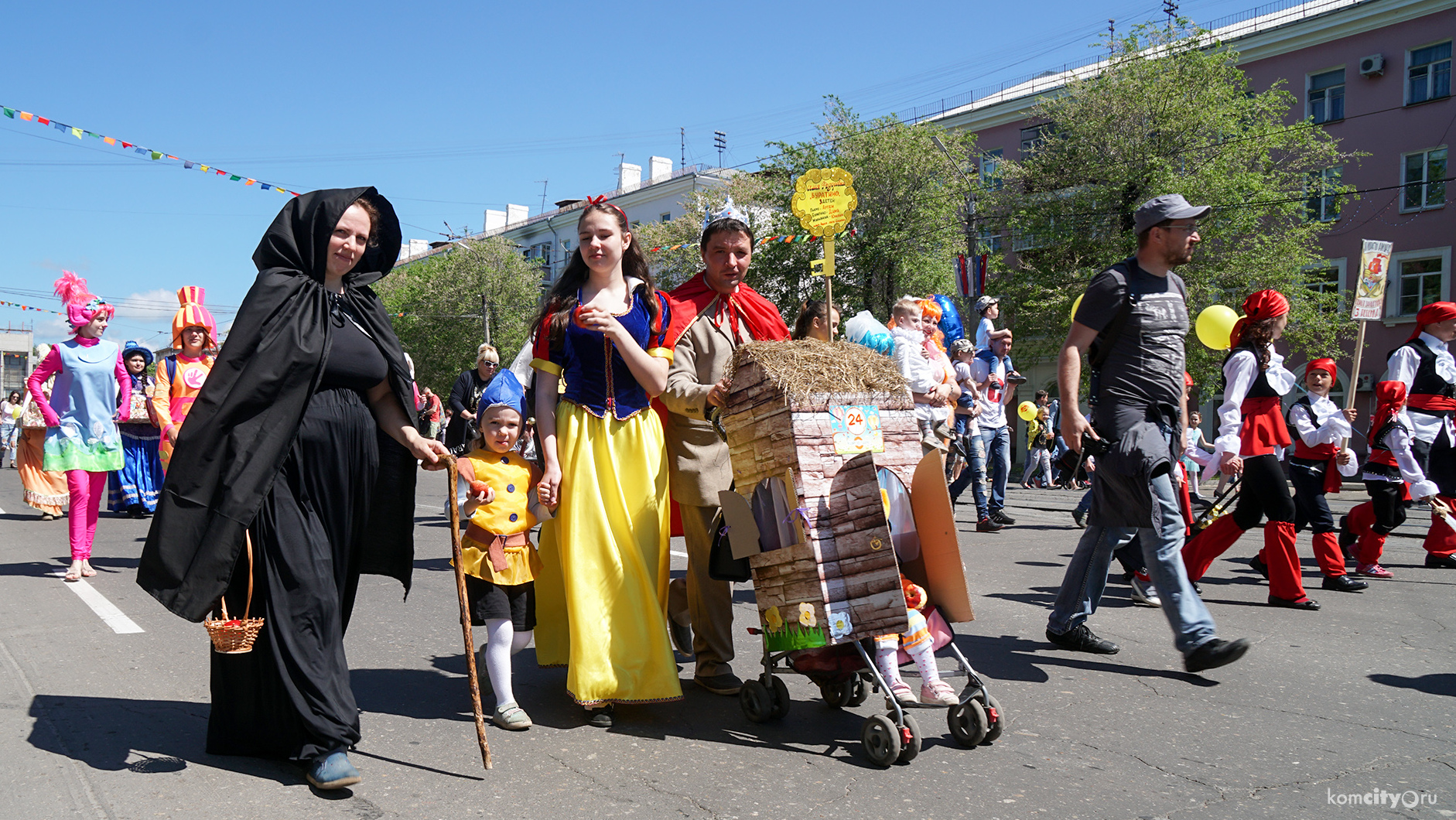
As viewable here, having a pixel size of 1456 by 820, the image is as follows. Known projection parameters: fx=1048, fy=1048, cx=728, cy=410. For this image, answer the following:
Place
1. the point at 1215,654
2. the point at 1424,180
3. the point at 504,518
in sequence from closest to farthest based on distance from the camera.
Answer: the point at 504,518 < the point at 1215,654 < the point at 1424,180

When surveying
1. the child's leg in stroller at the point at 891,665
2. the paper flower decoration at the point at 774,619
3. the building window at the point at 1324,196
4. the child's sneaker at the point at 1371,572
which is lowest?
the child's sneaker at the point at 1371,572

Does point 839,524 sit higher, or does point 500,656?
point 839,524

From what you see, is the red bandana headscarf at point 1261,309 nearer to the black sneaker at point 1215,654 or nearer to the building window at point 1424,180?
the black sneaker at point 1215,654

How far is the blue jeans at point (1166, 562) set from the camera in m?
4.62

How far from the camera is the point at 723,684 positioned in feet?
14.9

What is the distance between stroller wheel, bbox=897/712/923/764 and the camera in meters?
3.46

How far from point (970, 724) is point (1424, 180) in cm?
3461

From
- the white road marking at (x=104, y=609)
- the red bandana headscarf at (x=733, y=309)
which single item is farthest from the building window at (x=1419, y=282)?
the white road marking at (x=104, y=609)

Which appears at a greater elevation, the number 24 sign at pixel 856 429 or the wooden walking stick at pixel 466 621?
the number 24 sign at pixel 856 429

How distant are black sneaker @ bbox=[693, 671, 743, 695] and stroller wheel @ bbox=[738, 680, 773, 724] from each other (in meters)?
0.43

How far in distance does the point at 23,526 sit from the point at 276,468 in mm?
→ 11027

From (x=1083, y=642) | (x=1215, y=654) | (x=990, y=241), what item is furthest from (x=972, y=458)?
(x=990, y=241)

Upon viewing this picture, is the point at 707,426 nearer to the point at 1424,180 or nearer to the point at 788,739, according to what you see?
the point at 788,739

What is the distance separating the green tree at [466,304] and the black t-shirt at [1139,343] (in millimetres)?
48426
